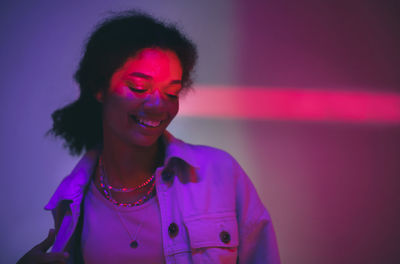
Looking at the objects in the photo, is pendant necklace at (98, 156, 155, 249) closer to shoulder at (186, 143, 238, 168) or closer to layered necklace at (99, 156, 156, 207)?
layered necklace at (99, 156, 156, 207)

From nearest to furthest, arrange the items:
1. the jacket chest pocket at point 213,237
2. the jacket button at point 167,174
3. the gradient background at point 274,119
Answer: the jacket chest pocket at point 213,237 → the jacket button at point 167,174 → the gradient background at point 274,119

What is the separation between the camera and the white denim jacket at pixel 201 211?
0.83 metres

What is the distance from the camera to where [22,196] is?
51.8 inches

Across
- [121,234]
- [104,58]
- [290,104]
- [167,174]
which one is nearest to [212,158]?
[167,174]

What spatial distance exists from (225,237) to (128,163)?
389mm

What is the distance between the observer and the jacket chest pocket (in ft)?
2.69

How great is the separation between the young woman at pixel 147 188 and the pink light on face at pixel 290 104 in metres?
0.35

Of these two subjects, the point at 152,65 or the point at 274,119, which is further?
the point at 274,119

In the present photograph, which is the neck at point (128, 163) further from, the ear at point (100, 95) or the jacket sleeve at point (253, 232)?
the jacket sleeve at point (253, 232)

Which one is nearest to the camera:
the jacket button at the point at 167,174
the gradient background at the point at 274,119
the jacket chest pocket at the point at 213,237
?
the jacket chest pocket at the point at 213,237

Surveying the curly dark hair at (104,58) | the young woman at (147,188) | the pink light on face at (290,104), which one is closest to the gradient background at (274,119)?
the pink light on face at (290,104)

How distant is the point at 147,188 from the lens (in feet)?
3.11

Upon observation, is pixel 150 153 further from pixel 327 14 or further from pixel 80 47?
pixel 327 14

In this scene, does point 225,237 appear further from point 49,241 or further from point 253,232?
point 49,241
